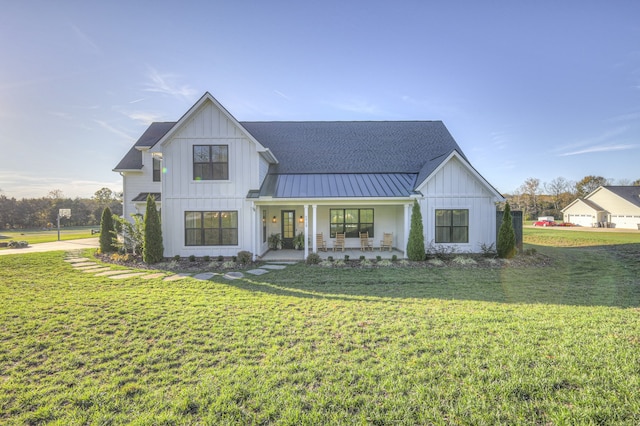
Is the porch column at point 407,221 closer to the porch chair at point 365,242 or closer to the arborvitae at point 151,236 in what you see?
the porch chair at point 365,242

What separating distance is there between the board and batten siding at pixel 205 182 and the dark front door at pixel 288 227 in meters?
3.40

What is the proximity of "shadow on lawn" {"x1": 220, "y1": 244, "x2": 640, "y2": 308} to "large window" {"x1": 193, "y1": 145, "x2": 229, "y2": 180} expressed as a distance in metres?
6.03

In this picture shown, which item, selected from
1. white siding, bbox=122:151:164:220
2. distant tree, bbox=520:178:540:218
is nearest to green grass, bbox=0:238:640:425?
white siding, bbox=122:151:164:220

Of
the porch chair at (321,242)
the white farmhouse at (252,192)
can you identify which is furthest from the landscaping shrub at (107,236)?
the porch chair at (321,242)

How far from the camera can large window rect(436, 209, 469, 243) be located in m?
13.3

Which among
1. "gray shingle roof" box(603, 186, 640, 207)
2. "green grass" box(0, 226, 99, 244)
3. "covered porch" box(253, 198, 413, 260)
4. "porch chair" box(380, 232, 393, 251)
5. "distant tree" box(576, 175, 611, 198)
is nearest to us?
"porch chair" box(380, 232, 393, 251)

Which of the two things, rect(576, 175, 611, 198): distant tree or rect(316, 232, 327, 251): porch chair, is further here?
rect(576, 175, 611, 198): distant tree

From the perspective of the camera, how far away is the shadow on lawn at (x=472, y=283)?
7098 millimetres

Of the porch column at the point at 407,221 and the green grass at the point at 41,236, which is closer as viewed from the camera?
the porch column at the point at 407,221

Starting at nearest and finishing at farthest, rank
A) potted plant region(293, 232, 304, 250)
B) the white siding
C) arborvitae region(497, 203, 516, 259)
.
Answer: arborvitae region(497, 203, 516, 259)
potted plant region(293, 232, 304, 250)
the white siding

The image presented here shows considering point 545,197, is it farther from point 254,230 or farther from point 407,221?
point 254,230

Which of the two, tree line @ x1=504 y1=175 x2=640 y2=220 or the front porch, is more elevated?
tree line @ x1=504 y1=175 x2=640 y2=220

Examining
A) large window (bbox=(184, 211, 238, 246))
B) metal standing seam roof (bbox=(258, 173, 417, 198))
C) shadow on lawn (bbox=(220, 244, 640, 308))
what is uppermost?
metal standing seam roof (bbox=(258, 173, 417, 198))

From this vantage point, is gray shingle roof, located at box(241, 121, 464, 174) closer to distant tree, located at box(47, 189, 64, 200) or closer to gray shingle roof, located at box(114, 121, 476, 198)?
gray shingle roof, located at box(114, 121, 476, 198)
